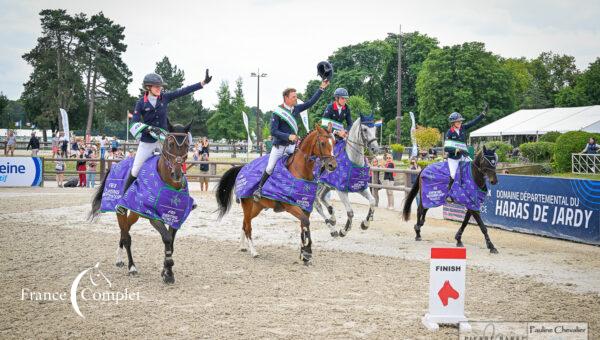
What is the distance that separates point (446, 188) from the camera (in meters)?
12.4

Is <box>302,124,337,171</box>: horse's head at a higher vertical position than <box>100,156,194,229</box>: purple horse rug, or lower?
higher

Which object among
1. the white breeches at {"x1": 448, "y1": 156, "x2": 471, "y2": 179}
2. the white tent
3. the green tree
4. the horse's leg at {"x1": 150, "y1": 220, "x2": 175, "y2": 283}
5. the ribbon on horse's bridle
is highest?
the green tree

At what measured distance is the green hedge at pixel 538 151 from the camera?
3619 cm

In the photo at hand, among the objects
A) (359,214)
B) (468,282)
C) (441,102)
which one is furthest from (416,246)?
(441,102)

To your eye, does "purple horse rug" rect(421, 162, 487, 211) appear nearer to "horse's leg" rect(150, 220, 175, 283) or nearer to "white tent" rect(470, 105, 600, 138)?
"horse's leg" rect(150, 220, 175, 283)

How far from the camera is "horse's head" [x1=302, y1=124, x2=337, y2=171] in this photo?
9.11m

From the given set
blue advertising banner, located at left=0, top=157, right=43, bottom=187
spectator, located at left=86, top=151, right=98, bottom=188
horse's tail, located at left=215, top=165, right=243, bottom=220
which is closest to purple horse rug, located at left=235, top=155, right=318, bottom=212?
horse's tail, located at left=215, top=165, right=243, bottom=220

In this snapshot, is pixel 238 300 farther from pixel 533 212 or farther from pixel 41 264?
pixel 533 212

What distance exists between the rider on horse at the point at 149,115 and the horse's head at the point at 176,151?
0.56 m

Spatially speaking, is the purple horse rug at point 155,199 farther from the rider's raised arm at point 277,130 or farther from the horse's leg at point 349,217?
the horse's leg at point 349,217

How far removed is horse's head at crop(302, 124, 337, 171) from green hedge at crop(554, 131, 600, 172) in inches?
1056

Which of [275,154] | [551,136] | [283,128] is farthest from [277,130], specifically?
[551,136]

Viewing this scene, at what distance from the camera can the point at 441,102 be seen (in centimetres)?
6506

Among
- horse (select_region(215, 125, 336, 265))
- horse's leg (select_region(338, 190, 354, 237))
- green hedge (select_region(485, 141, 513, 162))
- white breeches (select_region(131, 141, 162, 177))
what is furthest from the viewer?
green hedge (select_region(485, 141, 513, 162))
